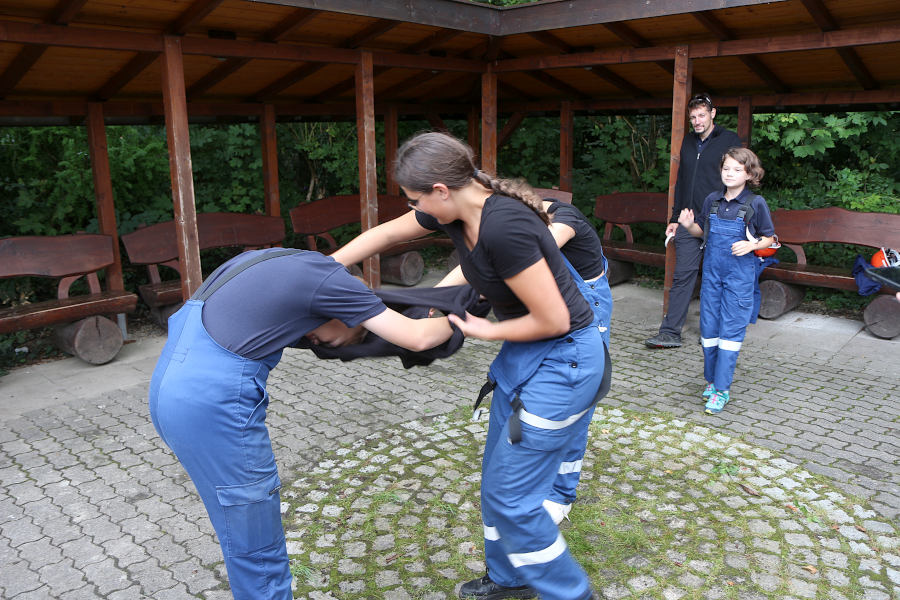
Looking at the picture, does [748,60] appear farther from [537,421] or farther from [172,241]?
[537,421]

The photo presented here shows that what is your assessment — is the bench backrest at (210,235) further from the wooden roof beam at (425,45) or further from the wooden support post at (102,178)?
the wooden roof beam at (425,45)

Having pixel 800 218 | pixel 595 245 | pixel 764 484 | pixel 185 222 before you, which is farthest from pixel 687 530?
pixel 800 218

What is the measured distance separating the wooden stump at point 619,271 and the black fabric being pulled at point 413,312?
24.1ft

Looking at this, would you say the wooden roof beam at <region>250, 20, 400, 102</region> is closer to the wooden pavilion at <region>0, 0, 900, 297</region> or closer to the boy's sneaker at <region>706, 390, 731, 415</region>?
the wooden pavilion at <region>0, 0, 900, 297</region>

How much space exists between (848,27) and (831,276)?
2.47 metres

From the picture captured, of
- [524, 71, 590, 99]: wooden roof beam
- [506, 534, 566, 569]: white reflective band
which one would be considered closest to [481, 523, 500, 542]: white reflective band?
[506, 534, 566, 569]: white reflective band

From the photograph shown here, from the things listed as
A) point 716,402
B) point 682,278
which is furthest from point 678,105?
point 716,402

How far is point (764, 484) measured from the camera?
164 inches

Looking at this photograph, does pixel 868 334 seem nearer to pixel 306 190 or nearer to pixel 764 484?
pixel 764 484

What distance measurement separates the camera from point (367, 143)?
780 cm

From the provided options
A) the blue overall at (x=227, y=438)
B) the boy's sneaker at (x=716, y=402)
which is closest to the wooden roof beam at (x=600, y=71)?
the boy's sneaker at (x=716, y=402)

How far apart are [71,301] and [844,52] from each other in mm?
7808

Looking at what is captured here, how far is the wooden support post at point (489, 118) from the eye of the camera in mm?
8969

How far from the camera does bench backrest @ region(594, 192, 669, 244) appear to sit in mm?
10125
